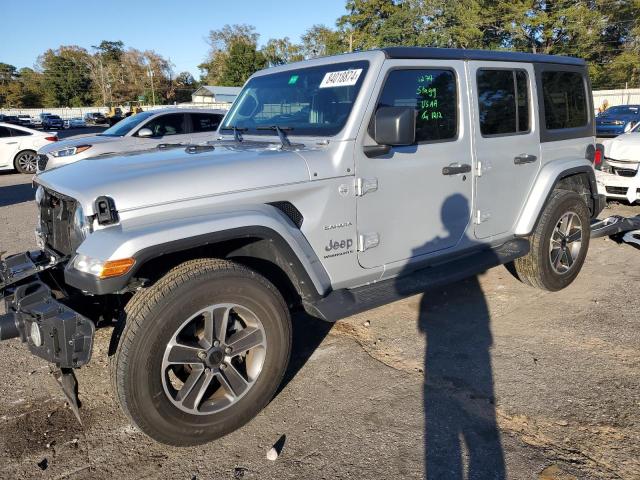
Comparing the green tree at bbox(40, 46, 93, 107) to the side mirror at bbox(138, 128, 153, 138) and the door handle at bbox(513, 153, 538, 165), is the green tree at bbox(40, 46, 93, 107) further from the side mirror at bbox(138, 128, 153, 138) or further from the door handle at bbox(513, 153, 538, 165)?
the door handle at bbox(513, 153, 538, 165)

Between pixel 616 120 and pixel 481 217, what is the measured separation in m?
19.1

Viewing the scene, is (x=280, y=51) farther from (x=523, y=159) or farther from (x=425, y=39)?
(x=523, y=159)

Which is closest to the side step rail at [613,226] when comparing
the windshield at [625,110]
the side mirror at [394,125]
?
the side mirror at [394,125]

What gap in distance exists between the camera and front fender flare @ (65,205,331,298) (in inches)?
93.7

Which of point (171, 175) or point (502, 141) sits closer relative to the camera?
point (171, 175)

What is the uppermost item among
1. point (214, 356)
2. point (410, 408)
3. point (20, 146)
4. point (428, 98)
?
point (20, 146)

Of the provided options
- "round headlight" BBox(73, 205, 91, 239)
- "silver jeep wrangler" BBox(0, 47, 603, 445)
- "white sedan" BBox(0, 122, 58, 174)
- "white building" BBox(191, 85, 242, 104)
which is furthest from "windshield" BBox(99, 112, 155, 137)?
"white building" BBox(191, 85, 242, 104)

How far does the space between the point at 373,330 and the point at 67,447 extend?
234 cm

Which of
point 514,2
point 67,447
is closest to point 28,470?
point 67,447

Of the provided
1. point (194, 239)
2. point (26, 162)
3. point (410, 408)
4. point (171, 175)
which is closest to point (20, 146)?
point (26, 162)

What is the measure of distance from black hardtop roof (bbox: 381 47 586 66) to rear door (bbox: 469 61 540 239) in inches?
2.3

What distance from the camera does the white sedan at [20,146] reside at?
14281mm

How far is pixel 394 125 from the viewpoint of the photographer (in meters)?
3.05

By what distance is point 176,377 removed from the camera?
322cm
